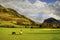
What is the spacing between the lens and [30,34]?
5.69m

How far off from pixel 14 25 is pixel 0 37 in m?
0.61

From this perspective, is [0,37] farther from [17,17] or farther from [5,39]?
[17,17]

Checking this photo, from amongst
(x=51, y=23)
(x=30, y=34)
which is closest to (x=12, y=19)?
(x=30, y=34)

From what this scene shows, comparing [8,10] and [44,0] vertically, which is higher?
[44,0]

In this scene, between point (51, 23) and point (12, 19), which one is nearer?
point (12, 19)

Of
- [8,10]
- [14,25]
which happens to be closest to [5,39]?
[14,25]

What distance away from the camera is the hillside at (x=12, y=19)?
5.67 m

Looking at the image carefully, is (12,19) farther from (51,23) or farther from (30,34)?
(51,23)

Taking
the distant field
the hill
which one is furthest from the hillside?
the hill

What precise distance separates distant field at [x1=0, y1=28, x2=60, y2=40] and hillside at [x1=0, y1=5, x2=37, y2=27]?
0.60 feet

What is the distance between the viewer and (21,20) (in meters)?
5.77

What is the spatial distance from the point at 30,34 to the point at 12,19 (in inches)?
31.1

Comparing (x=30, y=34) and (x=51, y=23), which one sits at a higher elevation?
(x=51, y=23)

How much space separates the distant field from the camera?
559 cm
